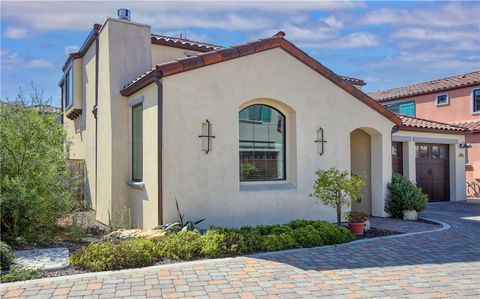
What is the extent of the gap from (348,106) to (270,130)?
2757 mm

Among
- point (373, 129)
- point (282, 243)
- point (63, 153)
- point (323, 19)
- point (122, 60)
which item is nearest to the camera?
point (282, 243)

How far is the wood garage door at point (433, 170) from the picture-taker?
58.7 feet

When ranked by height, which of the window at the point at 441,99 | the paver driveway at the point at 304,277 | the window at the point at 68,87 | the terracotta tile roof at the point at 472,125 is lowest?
the paver driveway at the point at 304,277

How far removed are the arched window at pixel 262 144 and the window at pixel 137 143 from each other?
107 inches

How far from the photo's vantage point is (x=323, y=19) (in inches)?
422

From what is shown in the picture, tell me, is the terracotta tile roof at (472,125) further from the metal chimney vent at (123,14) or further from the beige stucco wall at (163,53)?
the metal chimney vent at (123,14)

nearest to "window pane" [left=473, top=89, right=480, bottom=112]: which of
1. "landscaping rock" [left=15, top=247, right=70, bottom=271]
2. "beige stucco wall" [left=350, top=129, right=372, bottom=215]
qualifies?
"beige stucco wall" [left=350, top=129, right=372, bottom=215]

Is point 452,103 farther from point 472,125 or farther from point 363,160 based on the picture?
point 363,160

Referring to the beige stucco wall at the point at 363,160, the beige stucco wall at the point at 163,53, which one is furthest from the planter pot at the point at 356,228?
the beige stucco wall at the point at 163,53

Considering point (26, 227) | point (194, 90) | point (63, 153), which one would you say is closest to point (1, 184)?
point (26, 227)

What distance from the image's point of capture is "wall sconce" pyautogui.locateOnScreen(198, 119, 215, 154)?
31.9 feet

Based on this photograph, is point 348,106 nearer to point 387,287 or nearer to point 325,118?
point 325,118

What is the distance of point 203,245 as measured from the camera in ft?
25.4

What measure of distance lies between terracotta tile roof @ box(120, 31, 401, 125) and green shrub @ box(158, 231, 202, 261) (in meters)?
3.74
